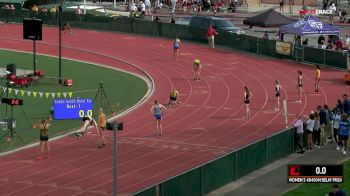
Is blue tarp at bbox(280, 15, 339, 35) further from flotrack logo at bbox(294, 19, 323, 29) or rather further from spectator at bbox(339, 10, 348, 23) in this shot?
spectator at bbox(339, 10, 348, 23)

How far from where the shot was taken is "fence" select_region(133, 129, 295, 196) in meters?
27.2

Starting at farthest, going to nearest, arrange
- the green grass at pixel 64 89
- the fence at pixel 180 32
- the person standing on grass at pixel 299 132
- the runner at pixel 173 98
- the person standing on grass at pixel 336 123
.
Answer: the fence at pixel 180 32 < the runner at pixel 173 98 < the green grass at pixel 64 89 < the person standing on grass at pixel 336 123 < the person standing on grass at pixel 299 132

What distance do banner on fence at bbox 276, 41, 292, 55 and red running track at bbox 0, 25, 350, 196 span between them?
30.1 inches

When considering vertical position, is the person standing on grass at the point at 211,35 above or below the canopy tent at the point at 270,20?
below

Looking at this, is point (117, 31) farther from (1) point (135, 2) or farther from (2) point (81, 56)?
(1) point (135, 2)

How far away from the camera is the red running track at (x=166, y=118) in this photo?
31.6 m

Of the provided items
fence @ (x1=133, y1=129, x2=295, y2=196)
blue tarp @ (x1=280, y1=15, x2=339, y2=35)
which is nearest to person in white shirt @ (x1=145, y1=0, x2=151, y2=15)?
blue tarp @ (x1=280, y1=15, x2=339, y2=35)

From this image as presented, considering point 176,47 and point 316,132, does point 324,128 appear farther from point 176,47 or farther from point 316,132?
point 176,47

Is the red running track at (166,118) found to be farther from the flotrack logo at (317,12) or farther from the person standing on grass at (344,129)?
the flotrack logo at (317,12)

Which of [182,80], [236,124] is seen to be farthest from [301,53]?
[236,124]

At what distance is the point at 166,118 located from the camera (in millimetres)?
41406

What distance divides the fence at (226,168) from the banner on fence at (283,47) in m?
22.3

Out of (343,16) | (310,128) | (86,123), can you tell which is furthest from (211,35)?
(310,128)

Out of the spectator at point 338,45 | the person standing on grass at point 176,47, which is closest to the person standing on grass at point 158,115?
the person standing on grass at point 176,47
